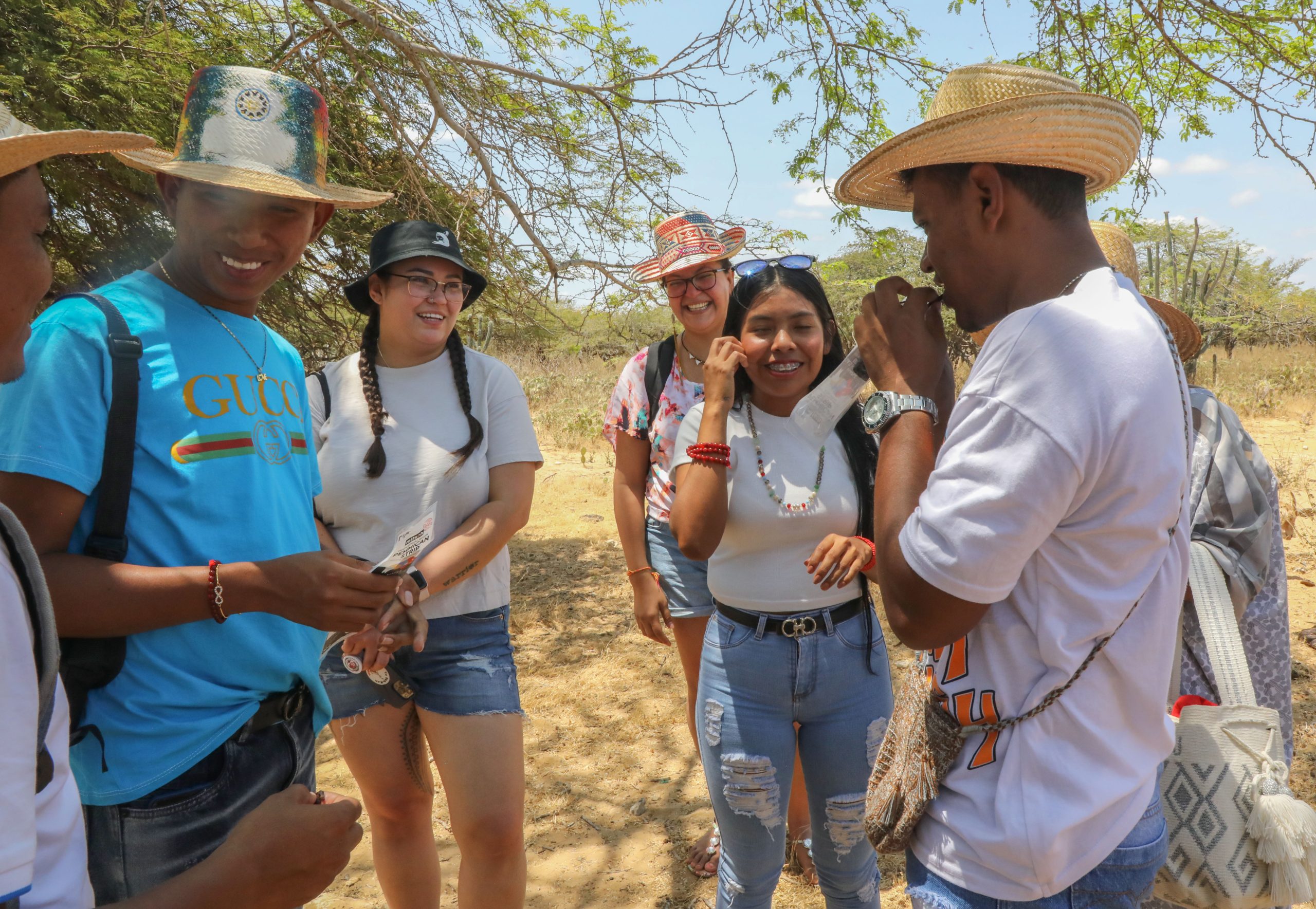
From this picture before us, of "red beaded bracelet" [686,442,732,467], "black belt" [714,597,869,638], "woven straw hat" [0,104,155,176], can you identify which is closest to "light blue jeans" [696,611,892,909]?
"black belt" [714,597,869,638]

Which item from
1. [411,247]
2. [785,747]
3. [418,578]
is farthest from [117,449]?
[785,747]

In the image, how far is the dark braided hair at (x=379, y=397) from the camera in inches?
95.3

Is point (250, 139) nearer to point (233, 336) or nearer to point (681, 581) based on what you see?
point (233, 336)

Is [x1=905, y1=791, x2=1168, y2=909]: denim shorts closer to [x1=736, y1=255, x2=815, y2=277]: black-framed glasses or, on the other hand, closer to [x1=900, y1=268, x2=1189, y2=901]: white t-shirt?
[x1=900, y1=268, x2=1189, y2=901]: white t-shirt

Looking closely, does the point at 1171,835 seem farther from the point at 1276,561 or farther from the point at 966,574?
the point at 1276,561

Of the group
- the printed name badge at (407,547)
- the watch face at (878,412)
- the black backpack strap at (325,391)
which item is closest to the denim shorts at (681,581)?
the black backpack strap at (325,391)

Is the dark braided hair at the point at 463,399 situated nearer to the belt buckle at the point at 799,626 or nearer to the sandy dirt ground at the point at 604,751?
the belt buckle at the point at 799,626

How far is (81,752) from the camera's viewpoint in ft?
4.75

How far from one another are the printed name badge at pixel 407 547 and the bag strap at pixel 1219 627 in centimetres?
149

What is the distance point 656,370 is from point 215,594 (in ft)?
6.87

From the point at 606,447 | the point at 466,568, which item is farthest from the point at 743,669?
the point at 606,447

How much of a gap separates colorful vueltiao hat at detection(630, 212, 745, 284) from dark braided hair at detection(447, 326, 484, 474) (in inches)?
39.3

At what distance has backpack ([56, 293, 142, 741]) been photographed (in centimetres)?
144

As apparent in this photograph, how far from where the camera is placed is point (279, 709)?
5.41 feet
